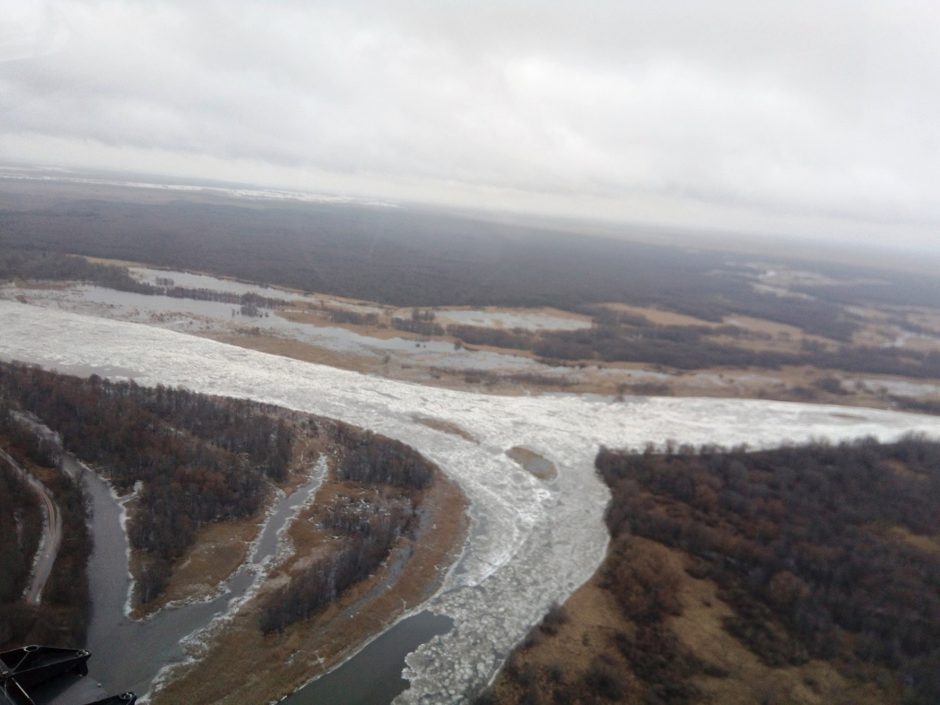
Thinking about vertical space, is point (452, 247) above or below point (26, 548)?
above

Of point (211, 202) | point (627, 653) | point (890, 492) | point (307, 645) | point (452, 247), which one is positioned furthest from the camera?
point (211, 202)

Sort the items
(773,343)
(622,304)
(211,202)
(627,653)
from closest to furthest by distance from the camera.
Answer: (627,653) < (773,343) < (622,304) < (211,202)

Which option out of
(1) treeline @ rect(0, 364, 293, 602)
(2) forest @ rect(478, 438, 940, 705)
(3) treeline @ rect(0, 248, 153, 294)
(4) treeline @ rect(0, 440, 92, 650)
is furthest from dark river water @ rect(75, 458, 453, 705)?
(3) treeline @ rect(0, 248, 153, 294)

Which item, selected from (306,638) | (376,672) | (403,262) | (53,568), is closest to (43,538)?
(53,568)

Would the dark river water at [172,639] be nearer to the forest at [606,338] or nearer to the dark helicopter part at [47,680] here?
the dark helicopter part at [47,680]

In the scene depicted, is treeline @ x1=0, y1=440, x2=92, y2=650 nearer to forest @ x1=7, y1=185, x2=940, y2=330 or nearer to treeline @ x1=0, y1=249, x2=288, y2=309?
treeline @ x1=0, y1=249, x2=288, y2=309

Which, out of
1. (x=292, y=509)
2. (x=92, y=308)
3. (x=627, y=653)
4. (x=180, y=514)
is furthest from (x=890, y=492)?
(x=92, y=308)

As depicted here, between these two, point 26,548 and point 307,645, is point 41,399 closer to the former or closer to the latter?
point 26,548

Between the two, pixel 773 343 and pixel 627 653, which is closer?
pixel 627 653
